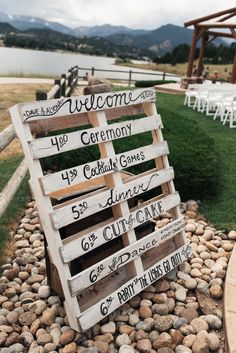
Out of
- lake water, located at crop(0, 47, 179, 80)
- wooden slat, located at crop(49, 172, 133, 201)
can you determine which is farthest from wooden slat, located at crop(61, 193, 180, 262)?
lake water, located at crop(0, 47, 179, 80)

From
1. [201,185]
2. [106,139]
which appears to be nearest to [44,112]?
[106,139]

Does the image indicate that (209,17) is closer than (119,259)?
No

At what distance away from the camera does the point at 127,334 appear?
2887mm

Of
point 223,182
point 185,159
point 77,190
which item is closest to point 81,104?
point 77,190

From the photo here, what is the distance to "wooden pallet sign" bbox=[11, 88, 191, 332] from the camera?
2.64m

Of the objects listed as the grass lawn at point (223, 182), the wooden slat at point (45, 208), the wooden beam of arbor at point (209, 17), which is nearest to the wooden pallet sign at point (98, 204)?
the wooden slat at point (45, 208)

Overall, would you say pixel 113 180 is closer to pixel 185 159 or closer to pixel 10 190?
pixel 10 190

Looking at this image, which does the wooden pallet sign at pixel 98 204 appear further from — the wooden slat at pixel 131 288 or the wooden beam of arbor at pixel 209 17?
the wooden beam of arbor at pixel 209 17

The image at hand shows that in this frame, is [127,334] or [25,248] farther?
[25,248]

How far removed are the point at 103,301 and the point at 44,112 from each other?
137 cm

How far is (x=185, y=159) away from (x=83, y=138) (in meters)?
2.73

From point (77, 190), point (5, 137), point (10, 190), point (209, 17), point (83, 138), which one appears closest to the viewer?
point (83, 138)

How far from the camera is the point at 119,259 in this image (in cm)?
301

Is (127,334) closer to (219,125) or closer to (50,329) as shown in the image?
(50,329)
